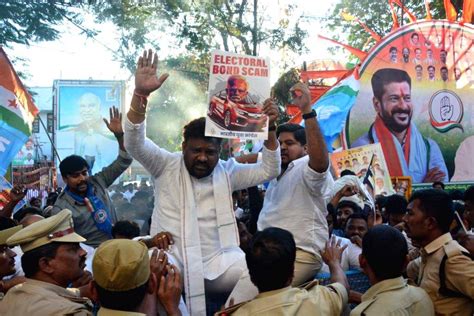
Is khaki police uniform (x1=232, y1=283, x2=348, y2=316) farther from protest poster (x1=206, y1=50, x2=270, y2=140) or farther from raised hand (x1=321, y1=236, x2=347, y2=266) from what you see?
protest poster (x1=206, y1=50, x2=270, y2=140)

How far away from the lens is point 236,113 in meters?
3.40

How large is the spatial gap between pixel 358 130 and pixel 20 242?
11254 millimetres

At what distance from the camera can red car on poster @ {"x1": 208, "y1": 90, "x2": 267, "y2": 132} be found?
11.0 ft

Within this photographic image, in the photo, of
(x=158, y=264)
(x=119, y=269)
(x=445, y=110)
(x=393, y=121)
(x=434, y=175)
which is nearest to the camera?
(x=119, y=269)

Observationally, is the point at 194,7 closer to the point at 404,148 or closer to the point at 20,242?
the point at 404,148

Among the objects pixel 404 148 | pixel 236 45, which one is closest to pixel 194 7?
pixel 236 45

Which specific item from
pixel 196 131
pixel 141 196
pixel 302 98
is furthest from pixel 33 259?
pixel 141 196

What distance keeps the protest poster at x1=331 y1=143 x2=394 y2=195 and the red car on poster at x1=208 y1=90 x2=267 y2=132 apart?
559 cm

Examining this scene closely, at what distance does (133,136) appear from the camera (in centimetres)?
325

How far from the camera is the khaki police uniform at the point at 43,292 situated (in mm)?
2672

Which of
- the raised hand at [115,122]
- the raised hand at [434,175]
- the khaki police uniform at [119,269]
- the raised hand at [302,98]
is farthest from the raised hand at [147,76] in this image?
the raised hand at [434,175]

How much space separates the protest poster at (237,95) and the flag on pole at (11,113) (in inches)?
161

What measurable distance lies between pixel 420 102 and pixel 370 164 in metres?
5.86

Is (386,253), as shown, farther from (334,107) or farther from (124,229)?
(334,107)
